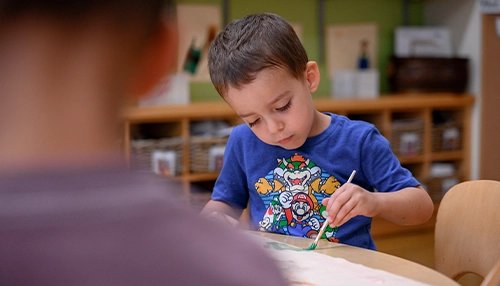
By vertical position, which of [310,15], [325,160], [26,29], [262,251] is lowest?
[325,160]

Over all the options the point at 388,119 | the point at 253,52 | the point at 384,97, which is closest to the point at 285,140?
the point at 253,52

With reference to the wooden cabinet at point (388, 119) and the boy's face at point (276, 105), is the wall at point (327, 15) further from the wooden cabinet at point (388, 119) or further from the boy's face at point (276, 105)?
the boy's face at point (276, 105)

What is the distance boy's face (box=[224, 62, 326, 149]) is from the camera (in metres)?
1.25

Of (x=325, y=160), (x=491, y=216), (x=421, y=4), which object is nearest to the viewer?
(x=491, y=216)

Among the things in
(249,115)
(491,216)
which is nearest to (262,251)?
(249,115)

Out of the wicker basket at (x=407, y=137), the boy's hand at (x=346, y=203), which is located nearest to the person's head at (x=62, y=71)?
the boy's hand at (x=346, y=203)

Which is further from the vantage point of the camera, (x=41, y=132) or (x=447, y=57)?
(x=447, y=57)

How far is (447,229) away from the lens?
137 cm

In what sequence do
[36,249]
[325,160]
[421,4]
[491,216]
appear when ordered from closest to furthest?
[36,249] → [491,216] → [325,160] → [421,4]

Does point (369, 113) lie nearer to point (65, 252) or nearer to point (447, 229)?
point (447, 229)

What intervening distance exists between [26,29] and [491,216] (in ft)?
3.71

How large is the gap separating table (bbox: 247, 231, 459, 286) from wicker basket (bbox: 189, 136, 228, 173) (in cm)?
186

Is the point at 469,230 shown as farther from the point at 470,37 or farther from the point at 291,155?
the point at 470,37

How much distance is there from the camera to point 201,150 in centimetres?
313
